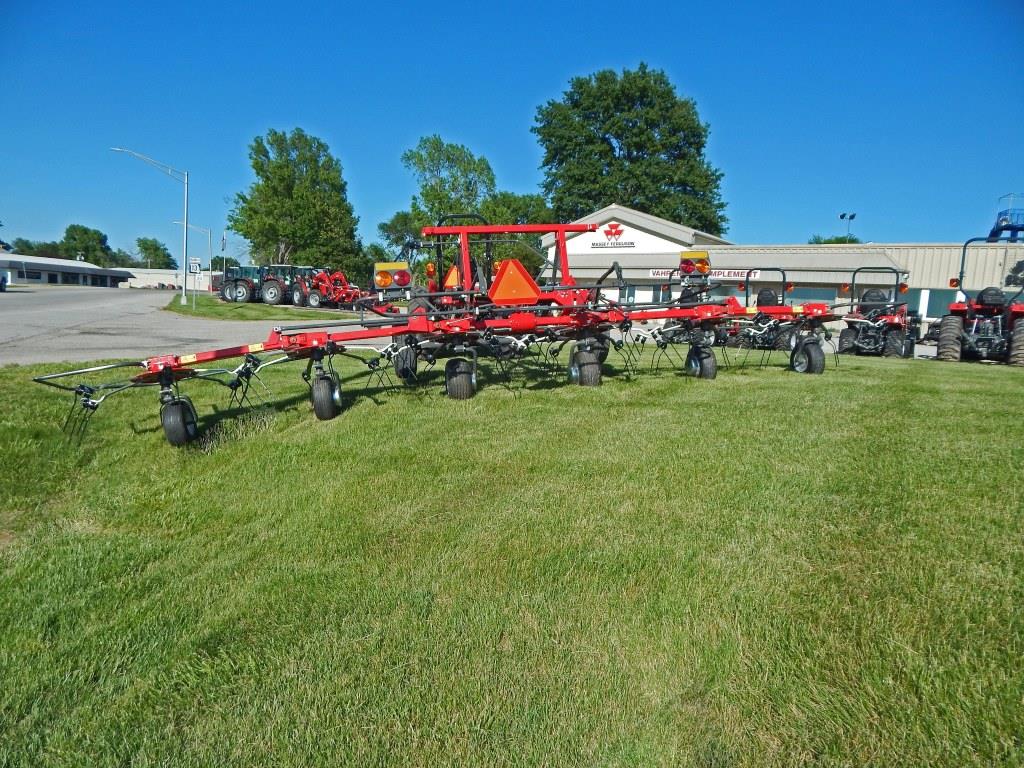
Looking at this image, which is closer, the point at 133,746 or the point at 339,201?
the point at 133,746

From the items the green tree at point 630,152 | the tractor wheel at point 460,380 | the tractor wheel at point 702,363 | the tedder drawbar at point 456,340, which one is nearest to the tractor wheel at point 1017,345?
the tedder drawbar at point 456,340

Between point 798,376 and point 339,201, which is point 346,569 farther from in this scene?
point 339,201

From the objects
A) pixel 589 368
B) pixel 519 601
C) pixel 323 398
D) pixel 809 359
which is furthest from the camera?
pixel 809 359

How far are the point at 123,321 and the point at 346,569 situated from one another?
65.7 ft

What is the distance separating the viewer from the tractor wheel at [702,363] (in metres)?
8.97

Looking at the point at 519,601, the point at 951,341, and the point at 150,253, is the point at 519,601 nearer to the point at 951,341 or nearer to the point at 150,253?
the point at 951,341

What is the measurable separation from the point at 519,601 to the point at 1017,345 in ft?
50.5

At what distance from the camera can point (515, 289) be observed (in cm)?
831

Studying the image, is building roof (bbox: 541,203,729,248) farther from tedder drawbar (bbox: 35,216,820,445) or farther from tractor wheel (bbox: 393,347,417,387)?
tractor wheel (bbox: 393,347,417,387)

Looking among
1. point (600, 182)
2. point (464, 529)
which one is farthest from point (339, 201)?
point (464, 529)

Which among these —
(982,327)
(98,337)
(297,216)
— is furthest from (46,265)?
(982,327)

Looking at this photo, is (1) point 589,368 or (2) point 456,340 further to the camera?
(1) point 589,368

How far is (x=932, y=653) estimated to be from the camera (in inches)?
89.8

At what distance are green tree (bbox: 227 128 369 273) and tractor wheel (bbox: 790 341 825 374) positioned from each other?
1835 inches
